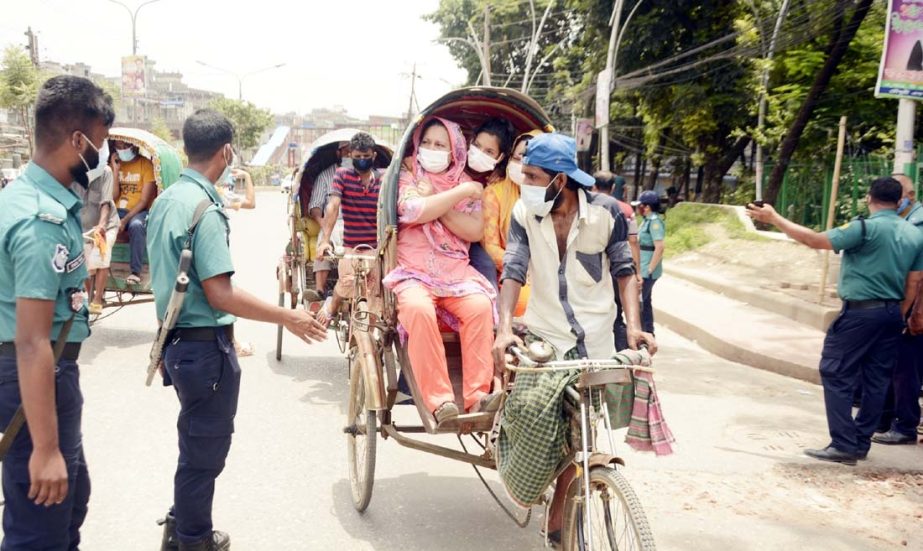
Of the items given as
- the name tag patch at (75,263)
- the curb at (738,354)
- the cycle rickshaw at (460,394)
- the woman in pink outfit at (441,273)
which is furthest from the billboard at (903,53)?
the name tag patch at (75,263)

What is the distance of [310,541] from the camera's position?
3.81 meters

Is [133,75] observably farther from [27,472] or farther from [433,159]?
[27,472]

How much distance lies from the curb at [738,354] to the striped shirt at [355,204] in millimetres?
4538

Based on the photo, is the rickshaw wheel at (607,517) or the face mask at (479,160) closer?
the rickshaw wheel at (607,517)

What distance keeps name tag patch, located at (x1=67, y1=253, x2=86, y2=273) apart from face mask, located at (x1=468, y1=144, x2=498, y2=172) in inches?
102

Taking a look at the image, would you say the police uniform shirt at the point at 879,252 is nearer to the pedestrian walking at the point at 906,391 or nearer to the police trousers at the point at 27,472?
the pedestrian walking at the point at 906,391

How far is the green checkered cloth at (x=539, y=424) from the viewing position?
294 cm

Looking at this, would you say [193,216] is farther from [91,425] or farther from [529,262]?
[91,425]

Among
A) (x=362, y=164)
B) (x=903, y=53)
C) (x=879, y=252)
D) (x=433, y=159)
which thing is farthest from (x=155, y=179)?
(x=903, y=53)

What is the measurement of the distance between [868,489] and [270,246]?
14163mm

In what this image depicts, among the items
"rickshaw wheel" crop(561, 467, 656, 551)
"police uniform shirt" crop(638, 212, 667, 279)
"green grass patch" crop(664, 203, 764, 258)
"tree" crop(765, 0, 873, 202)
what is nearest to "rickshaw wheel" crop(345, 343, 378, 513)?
"rickshaw wheel" crop(561, 467, 656, 551)

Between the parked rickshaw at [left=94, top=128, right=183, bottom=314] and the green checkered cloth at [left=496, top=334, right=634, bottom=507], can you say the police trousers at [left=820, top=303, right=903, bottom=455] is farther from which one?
the parked rickshaw at [left=94, top=128, right=183, bottom=314]

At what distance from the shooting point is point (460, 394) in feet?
13.4

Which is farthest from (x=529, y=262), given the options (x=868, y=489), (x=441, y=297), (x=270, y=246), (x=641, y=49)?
(x=641, y=49)
